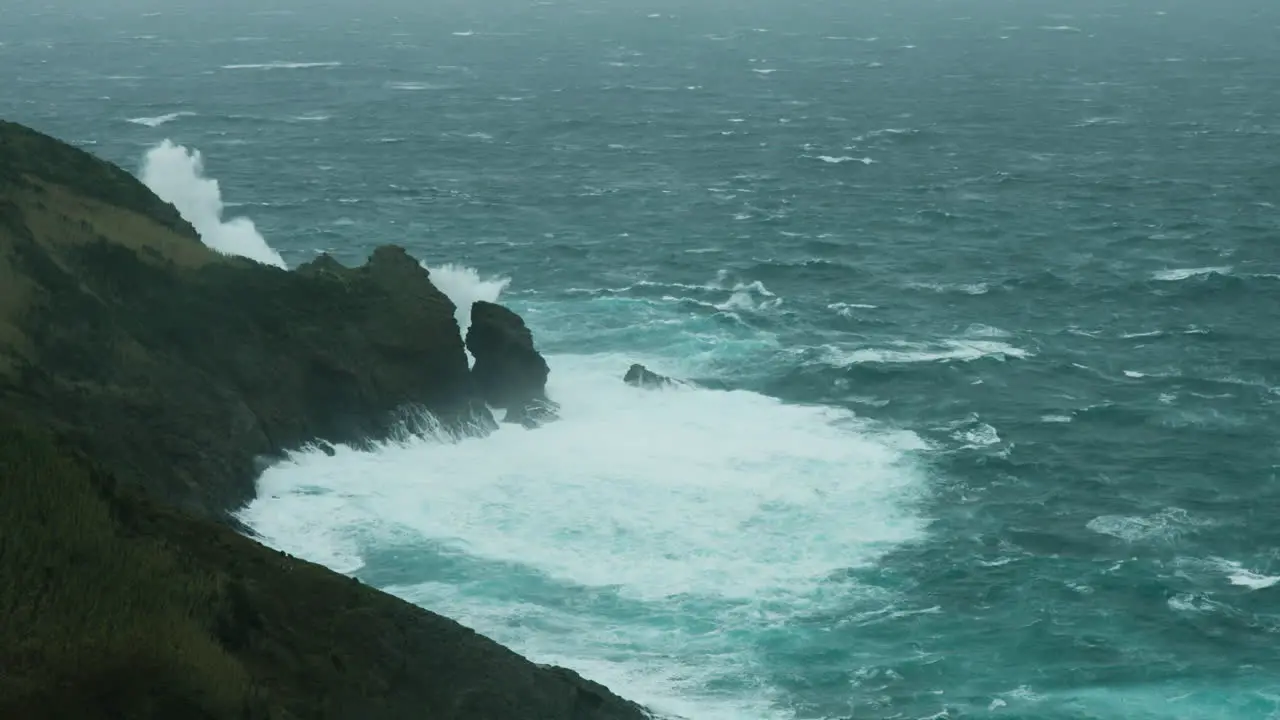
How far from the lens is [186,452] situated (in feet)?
184

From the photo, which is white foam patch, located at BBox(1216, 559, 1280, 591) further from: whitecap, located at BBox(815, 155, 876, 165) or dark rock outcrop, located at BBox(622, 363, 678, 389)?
whitecap, located at BBox(815, 155, 876, 165)

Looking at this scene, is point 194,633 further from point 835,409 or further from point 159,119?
point 159,119

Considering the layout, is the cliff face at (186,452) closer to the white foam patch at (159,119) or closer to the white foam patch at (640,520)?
the white foam patch at (640,520)

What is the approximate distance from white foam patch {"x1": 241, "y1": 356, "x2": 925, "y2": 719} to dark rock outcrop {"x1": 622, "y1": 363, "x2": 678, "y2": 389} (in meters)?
0.68

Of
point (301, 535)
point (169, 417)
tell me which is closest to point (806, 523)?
point (301, 535)

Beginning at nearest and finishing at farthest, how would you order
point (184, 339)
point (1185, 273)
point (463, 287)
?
point (184, 339)
point (463, 287)
point (1185, 273)

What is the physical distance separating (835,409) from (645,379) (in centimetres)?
907

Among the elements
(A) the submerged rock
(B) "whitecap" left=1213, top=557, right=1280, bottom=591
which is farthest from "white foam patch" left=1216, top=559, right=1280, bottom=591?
(A) the submerged rock

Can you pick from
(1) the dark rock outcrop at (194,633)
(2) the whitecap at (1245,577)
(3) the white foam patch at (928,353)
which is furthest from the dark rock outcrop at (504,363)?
(1) the dark rock outcrop at (194,633)

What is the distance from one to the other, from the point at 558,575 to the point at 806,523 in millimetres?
10455

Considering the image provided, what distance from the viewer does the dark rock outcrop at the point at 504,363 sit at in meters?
71.5

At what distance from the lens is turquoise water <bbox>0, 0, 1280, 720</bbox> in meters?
52.1

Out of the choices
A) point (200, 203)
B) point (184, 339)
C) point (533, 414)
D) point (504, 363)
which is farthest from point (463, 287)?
point (184, 339)

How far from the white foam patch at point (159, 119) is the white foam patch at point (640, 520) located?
88207 mm
